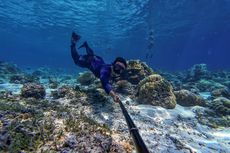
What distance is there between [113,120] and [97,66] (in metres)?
3.27

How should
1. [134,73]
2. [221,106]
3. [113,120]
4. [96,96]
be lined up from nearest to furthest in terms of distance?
[113,120] → [96,96] → [221,106] → [134,73]

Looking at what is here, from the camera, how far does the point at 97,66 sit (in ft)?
32.5

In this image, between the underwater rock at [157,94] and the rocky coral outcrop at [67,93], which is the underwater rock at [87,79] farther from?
the underwater rock at [157,94]

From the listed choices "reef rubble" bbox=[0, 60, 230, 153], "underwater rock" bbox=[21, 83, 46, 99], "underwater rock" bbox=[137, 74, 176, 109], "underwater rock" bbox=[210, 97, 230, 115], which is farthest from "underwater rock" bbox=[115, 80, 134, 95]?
"underwater rock" bbox=[210, 97, 230, 115]

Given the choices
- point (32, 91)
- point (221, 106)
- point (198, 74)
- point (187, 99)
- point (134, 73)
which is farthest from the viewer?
point (198, 74)

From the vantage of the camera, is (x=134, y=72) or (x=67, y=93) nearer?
(x=67, y=93)

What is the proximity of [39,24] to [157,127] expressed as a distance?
45.4 metres

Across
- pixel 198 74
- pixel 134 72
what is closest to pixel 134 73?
pixel 134 72

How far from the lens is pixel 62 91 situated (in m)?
9.83

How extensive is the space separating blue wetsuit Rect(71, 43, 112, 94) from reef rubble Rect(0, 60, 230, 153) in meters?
0.89

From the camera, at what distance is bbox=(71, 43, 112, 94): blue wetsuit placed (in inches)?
318

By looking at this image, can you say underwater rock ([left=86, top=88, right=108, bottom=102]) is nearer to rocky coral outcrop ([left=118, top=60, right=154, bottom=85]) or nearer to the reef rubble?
the reef rubble

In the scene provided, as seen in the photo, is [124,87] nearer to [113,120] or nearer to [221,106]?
[113,120]

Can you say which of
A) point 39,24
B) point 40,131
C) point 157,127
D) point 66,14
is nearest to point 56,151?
point 40,131
